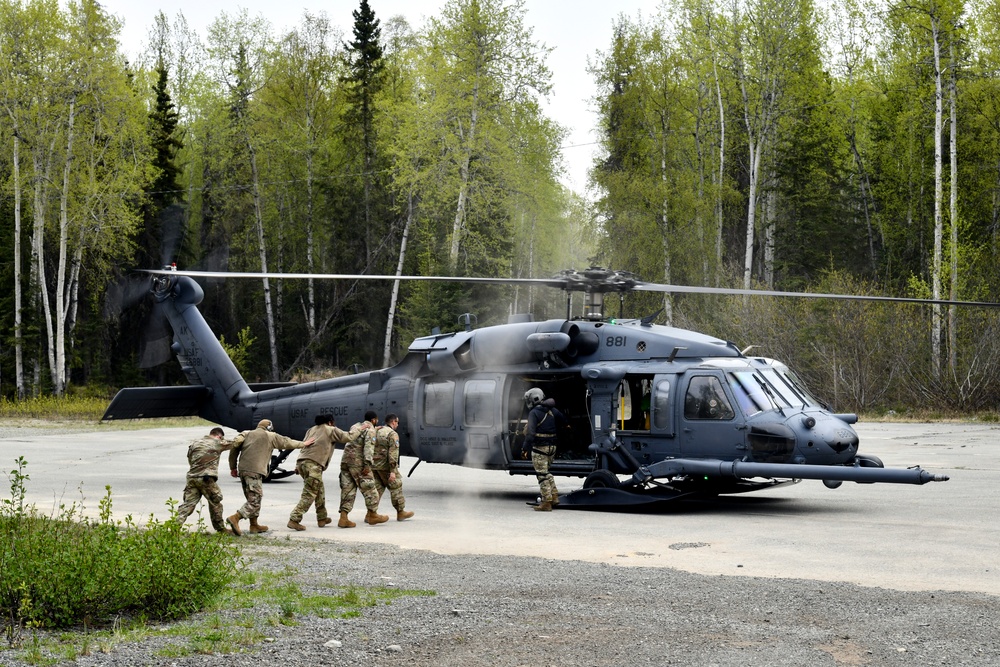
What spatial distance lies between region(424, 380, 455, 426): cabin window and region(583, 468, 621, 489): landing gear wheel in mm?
2235

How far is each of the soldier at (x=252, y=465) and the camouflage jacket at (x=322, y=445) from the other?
0.16 meters

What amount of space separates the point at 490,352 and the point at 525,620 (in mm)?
7519

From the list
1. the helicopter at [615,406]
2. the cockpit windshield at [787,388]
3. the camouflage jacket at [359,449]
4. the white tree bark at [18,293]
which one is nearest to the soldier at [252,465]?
the camouflage jacket at [359,449]

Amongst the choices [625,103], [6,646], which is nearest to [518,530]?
[6,646]

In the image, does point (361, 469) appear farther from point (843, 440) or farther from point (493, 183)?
point (493, 183)

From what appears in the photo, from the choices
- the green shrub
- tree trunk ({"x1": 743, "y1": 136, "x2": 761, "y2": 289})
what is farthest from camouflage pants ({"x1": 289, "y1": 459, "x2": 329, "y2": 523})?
tree trunk ({"x1": 743, "y1": 136, "x2": 761, "y2": 289})

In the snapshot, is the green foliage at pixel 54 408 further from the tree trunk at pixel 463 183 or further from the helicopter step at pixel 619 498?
the helicopter step at pixel 619 498

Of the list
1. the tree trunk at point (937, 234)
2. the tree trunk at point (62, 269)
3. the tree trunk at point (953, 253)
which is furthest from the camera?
the tree trunk at point (62, 269)

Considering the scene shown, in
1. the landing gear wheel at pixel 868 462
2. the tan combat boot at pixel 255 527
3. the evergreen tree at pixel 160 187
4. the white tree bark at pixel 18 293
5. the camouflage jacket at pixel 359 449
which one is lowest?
the tan combat boot at pixel 255 527

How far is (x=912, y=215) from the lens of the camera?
1598 inches

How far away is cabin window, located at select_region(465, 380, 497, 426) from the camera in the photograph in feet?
47.5

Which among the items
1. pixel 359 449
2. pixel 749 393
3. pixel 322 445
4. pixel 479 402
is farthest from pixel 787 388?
pixel 322 445

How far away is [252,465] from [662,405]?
5054 mm

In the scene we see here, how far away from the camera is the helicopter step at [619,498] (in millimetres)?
13273
